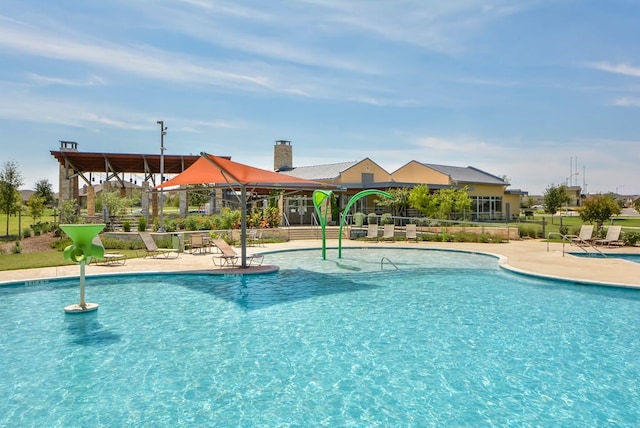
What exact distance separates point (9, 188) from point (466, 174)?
1479 inches

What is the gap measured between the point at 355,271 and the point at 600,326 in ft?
24.6

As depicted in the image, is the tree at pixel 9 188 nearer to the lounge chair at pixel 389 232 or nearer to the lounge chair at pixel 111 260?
the lounge chair at pixel 111 260

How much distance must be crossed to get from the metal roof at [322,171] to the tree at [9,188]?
67.1 ft

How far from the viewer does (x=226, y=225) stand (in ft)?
77.3

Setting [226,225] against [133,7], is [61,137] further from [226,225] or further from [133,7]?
[133,7]

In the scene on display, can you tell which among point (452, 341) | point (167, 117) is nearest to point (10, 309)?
point (452, 341)

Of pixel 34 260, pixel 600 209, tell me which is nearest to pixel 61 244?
pixel 34 260

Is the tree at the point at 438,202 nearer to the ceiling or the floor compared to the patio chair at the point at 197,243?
nearer to the ceiling

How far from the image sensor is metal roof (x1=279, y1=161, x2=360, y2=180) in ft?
116

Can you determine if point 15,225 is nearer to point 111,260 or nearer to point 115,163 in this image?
point 115,163

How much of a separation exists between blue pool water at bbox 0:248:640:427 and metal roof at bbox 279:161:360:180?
948 inches

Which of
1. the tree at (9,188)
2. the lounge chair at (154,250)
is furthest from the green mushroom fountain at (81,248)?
the tree at (9,188)

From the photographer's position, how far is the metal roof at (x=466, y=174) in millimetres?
38375

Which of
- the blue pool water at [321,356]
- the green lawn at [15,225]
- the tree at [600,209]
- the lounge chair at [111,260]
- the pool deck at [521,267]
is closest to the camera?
the blue pool water at [321,356]
